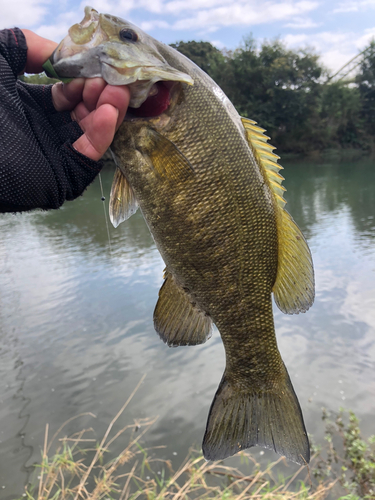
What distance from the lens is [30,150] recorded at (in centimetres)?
159

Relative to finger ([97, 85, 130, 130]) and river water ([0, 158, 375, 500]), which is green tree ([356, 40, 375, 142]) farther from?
finger ([97, 85, 130, 130])

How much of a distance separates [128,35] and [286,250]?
1.23 metres

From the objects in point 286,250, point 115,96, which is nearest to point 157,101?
point 115,96

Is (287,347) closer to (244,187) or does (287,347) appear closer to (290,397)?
(290,397)

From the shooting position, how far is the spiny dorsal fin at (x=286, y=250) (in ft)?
5.92

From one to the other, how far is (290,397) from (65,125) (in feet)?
5.80

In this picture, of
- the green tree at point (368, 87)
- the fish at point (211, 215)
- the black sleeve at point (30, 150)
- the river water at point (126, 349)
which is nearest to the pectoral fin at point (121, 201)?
the fish at point (211, 215)

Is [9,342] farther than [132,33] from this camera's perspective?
Yes

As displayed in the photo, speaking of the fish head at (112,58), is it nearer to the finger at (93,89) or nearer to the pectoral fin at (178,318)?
the finger at (93,89)

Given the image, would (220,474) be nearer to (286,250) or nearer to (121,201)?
(286,250)

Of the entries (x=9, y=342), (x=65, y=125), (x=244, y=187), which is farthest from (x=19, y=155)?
(x=9, y=342)

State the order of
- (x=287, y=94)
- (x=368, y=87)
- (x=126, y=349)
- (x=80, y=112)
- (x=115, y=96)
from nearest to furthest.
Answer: (x=115, y=96)
(x=80, y=112)
(x=126, y=349)
(x=287, y=94)
(x=368, y=87)

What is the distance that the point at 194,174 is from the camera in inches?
65.9

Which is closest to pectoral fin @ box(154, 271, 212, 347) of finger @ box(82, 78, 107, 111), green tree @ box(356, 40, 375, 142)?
finger @ box(82, 78, 107, 111)
